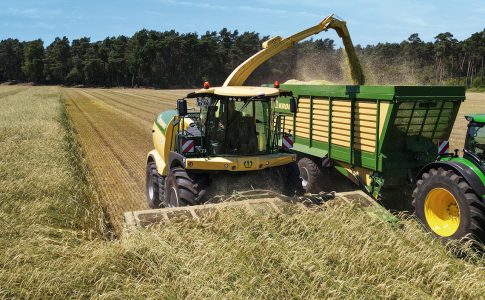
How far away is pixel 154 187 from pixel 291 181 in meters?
2.71

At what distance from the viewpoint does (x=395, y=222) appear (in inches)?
197

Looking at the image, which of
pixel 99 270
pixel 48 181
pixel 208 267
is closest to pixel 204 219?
pixel 208 267

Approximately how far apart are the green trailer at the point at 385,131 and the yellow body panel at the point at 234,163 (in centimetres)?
89

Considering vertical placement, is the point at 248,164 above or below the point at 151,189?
above

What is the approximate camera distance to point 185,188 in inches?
229

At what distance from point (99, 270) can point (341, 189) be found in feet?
19.4

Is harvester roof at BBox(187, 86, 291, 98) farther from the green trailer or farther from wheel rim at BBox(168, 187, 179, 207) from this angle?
wheel rim at BBox(168, 187, 179, 207)

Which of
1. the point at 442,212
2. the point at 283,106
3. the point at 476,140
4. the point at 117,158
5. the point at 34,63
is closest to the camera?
the point at 442,212

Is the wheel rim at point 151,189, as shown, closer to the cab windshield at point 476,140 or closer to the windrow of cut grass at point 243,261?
the windrow of cut grass at point 243,261

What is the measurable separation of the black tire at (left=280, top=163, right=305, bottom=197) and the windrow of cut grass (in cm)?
130

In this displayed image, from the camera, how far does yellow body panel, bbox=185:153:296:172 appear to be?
5785mm

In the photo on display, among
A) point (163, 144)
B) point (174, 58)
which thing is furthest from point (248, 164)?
point (174, 58)

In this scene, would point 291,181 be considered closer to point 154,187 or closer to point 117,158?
point 154,187

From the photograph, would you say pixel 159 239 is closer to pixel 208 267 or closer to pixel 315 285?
pixel 208 267
